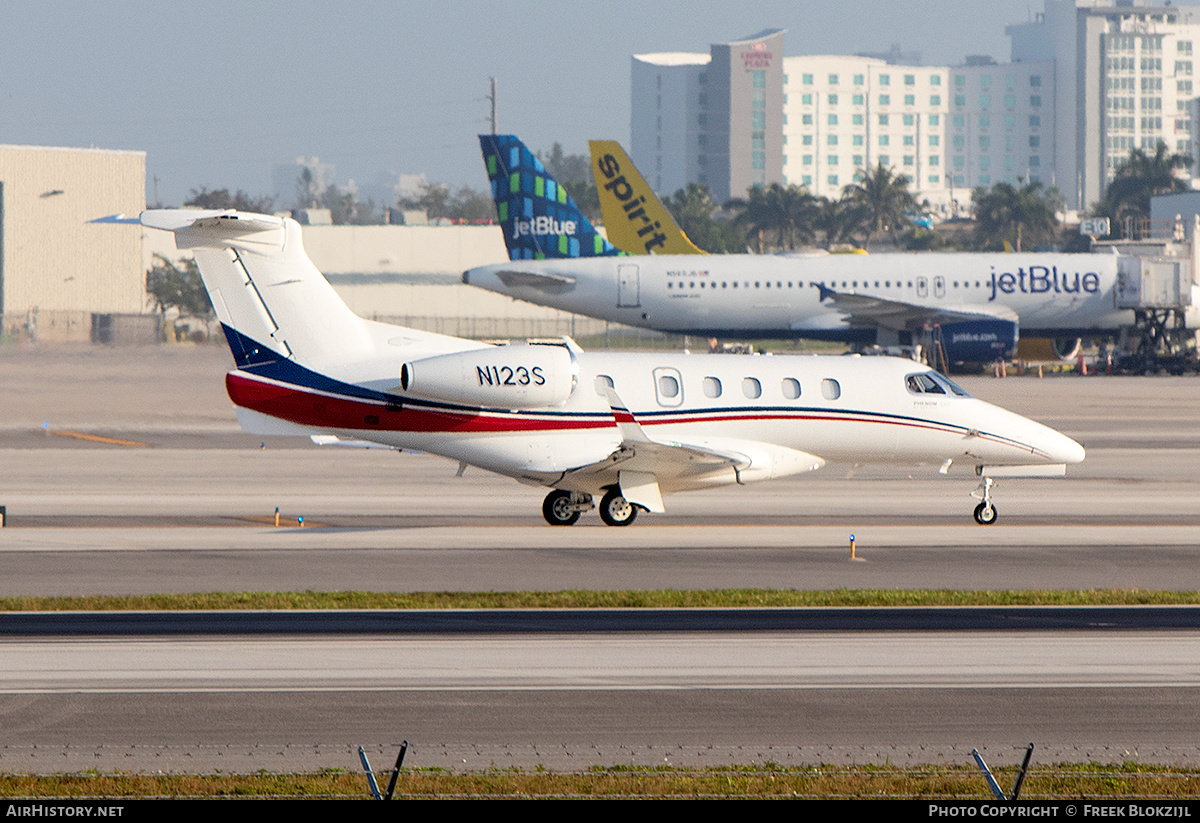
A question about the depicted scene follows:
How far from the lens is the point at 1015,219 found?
15962 centimetres

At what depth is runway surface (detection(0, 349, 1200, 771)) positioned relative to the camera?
12.8 metres

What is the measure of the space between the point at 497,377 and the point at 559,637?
28.1 ft

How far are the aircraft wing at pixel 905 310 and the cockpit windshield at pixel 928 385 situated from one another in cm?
3737

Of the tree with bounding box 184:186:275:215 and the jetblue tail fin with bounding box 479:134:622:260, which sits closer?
the jetblue tail fin with bounding box 479:134:622:260

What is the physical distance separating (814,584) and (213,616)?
310 inches

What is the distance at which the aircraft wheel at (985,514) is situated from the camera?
87.2ft

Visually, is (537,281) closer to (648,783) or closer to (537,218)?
(537,218)

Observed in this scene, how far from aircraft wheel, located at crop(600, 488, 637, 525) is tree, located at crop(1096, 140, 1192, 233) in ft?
499

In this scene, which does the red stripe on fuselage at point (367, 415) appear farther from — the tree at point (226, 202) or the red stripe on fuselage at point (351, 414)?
the tree at point (226, 202)

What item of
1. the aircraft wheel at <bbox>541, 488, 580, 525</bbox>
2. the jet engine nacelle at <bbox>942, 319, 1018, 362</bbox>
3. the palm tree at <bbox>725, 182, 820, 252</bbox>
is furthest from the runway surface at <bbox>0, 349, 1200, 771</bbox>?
the palm tree at <bbox>725, 182, 820, 252</bbox>

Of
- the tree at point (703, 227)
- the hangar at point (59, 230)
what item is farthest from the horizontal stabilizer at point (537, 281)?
the tree at point (703, 227)

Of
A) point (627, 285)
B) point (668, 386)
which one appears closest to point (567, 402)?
point (668, 386)

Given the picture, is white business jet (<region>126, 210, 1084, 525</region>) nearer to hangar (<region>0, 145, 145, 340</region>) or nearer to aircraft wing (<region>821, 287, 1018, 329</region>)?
aircraft wing (<region>821, 287, 1018, 329</region>)

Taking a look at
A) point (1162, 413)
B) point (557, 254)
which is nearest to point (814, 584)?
point (1162, 413)
